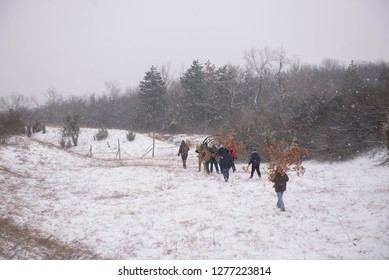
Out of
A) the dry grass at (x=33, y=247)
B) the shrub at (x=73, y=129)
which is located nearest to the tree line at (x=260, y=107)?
the shrub at (x=73, y=129)

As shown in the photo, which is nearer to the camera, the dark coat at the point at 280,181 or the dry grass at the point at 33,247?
the dry grass at the point at 33,247

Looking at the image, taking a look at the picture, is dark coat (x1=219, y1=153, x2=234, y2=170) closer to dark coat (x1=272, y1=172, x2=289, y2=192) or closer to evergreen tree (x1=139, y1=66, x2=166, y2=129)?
dark coat (x1=272, y1=172, x2=289, y2=192)

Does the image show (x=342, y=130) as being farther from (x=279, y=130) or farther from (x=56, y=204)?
(x=56, y=204)

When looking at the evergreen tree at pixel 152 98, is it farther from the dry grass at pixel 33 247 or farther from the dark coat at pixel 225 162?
the dry grass at pixel 33 247

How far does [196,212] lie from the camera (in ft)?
33.3

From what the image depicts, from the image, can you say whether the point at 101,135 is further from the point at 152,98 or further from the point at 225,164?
the point at 225,164

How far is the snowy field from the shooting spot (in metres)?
7.39

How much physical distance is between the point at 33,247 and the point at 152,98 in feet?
127

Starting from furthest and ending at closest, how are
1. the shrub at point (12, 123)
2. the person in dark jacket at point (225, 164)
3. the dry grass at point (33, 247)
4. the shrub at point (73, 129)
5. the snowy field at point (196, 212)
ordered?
1. the shrub at point (73, 129)
2. the shrub at point (12, 123)
3. the person in dark jacket at point (225, 164)
4. the snowy field at point (196, 212)
5. the dry grass at point (33, 247)

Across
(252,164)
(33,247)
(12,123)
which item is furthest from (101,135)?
(33,247)

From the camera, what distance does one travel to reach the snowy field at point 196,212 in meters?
7.39

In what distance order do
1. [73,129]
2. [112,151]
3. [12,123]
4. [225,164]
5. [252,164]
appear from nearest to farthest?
[225,164]
[252,164]
[12,123]
[112,151]
[73,129]

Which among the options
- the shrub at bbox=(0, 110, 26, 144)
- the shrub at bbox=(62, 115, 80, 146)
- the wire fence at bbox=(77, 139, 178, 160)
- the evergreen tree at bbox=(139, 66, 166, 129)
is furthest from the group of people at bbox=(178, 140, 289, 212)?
the evergreen tree at bbox=(139, 66, 166, 129)

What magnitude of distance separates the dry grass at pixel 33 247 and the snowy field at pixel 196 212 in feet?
0.18
